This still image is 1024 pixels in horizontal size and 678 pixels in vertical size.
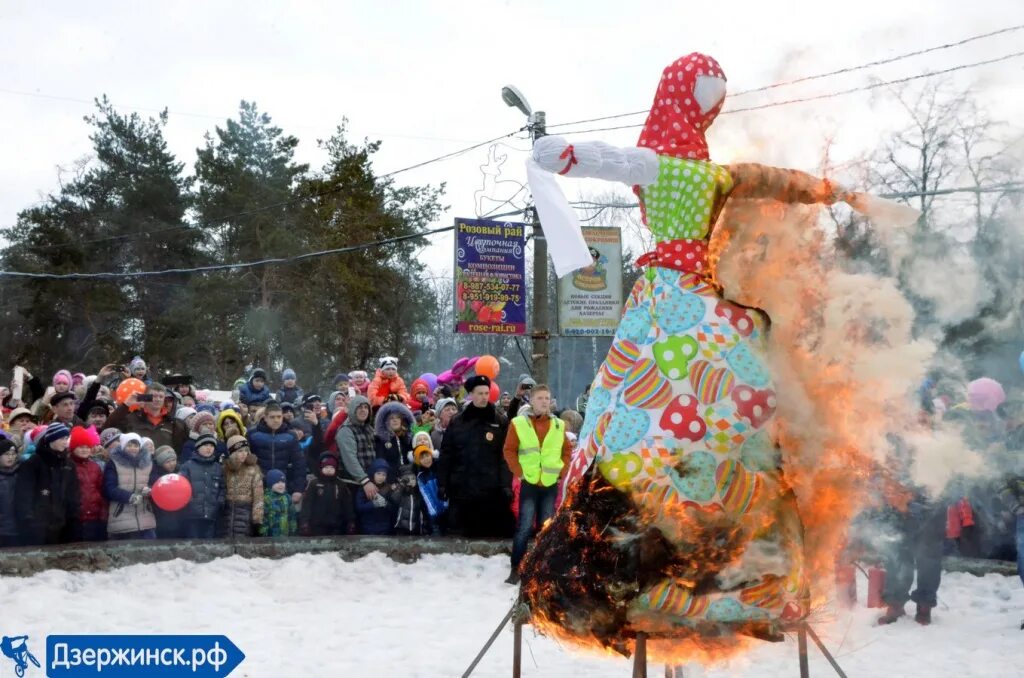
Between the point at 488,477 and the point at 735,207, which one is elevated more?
the point at 735,207

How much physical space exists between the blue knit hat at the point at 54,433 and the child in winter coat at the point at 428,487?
3097mm

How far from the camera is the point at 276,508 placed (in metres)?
8.99

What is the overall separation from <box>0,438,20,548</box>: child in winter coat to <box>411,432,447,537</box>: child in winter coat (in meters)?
3.39

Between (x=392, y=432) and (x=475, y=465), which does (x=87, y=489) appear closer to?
(x=392, y=432)

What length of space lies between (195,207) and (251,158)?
227cm

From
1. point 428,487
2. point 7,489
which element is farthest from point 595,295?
point 7,489

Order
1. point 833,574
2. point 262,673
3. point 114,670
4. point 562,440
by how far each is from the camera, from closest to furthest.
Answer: point 833,574 < point 114,670 < point 262,673 < point 562,440

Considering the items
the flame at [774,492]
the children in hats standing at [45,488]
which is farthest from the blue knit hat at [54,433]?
the flame at [774,492]

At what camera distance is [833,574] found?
13.5ft

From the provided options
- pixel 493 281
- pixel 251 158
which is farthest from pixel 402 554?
pixel 251 158

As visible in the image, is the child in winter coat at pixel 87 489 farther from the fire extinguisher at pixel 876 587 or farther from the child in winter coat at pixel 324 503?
the fire extinguisher at pixel 876 587

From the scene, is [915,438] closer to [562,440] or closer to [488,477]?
[562,440]

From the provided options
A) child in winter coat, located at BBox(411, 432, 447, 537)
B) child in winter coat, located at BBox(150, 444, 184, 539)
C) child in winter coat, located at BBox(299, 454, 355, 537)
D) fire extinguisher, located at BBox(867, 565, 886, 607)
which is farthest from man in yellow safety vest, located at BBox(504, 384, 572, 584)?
child in winter coat, located at BBox(150, 444, 184, 539)

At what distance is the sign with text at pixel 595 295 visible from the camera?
667 inches
